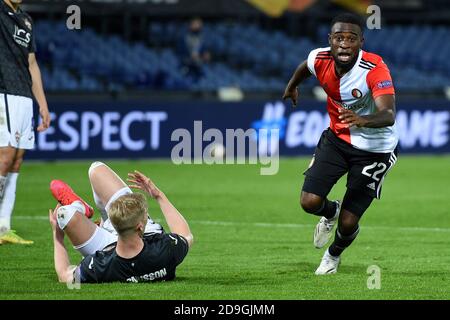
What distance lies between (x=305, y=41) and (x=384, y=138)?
2009 centimetres

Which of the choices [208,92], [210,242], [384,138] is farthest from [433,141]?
[384,138]

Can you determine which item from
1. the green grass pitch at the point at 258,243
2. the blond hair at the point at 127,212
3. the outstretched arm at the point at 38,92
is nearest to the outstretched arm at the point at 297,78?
the green grass pitch at the point at 258,243

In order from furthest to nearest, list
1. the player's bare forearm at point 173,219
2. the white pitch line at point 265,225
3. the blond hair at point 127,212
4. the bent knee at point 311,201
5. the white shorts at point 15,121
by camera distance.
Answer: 1. the white pitch line at point 265,225
2. the white shorts at point 15,121
3. the bent knee at point 311,201
4. the player's bare forearm at point 173,219
5. the blond hair at point 127,212

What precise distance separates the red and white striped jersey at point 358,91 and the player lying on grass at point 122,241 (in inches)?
68.3

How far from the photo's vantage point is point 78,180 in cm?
1791

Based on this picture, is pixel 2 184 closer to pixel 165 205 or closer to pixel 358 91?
pixel 165 205

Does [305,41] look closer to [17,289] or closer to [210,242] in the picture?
[210,242]

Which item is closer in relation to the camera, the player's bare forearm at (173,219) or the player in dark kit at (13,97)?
the player's bare forearm at (173,219)

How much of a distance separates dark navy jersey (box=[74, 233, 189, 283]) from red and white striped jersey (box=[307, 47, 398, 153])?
1902mm

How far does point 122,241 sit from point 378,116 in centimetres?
218

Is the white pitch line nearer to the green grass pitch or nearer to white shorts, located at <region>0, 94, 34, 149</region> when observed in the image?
the green grass pitch

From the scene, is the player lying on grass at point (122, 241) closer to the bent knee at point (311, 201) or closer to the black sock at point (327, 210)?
the bent knee at point (311, 201)

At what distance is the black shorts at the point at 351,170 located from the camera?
898cm

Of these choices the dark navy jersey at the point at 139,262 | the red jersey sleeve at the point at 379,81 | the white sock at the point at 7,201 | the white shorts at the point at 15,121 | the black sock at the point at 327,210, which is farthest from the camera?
the white sock at the point at 7,201
